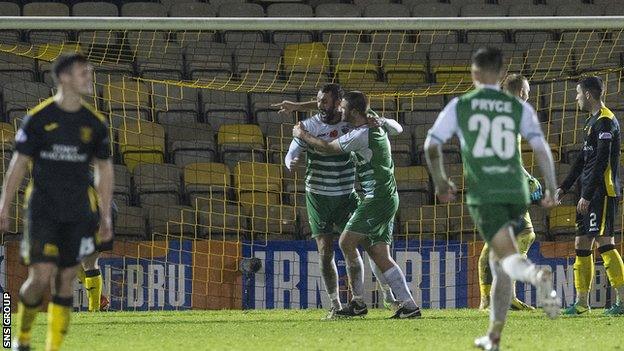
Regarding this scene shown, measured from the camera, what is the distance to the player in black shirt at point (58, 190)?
7191 mm

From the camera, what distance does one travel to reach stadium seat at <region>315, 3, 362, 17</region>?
1869 cm

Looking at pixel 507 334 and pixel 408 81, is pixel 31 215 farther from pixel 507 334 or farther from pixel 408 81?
pixel 408 81

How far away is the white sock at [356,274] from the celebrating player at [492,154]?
3.79 metres

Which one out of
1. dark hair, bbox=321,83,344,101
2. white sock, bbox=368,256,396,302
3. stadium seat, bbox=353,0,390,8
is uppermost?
stadium seat, bbox=353,0,390,8

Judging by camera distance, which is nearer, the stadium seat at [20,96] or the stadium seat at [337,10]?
the stadium seat at [20,96]

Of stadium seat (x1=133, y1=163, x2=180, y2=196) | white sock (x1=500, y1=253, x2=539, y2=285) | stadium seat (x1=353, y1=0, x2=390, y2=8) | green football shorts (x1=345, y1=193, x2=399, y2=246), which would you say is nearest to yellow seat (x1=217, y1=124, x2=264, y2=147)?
stadium seat (x1=133, y1=163, x2=180, y2=196)

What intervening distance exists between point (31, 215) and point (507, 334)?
12.2 ft

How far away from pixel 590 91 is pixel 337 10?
318 inches

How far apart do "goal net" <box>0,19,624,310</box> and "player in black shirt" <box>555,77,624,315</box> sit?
A: 1.24m

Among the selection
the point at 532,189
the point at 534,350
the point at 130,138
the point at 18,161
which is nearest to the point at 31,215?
the point at 18,161

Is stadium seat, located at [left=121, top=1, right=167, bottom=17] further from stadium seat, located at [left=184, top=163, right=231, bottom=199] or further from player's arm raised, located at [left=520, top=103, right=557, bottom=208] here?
player's arm raised, located at [left=520, top=103, right=557, bottom=208]

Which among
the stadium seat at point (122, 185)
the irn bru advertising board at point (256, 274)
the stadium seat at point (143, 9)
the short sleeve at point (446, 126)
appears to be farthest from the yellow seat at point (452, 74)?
the short sleeve at point (446, 126)

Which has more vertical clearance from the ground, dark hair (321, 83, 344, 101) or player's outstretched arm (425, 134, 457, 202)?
dark hair (321, 83, 344, 101)

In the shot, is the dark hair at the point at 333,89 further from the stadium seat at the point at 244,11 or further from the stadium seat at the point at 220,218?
the stadium seat at the point at 244,11
